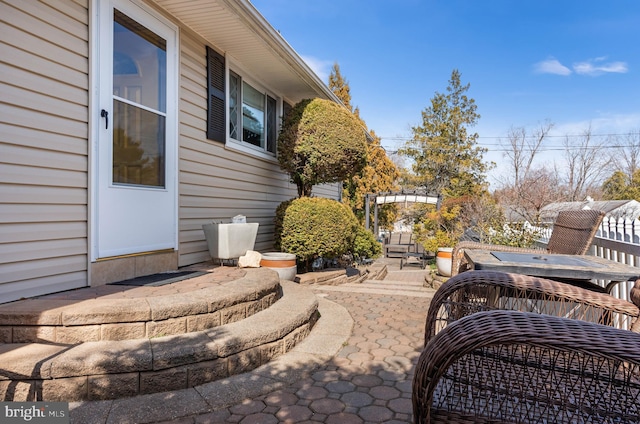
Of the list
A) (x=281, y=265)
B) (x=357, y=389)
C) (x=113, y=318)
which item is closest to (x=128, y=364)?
(x=113, y=318)

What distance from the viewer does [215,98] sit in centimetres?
521

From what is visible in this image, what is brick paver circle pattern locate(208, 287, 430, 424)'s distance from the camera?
2.06 m

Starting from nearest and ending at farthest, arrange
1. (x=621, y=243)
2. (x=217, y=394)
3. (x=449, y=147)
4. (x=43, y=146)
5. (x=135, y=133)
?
(x=217, y=394) < (x=43, y=146) < (x=621, y=243) < (x=135, y=133) < (x=449, y=147)

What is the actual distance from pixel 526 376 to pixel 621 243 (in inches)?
104

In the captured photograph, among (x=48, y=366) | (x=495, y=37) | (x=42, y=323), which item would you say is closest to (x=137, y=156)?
(x=42, y=323)

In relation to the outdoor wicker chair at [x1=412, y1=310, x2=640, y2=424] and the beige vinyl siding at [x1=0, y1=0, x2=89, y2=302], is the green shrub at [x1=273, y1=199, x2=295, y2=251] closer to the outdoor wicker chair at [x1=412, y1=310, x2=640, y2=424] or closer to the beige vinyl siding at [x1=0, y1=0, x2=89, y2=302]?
the beige vinyl siding at [x1=0, y1=0, x2=89, y2=302]

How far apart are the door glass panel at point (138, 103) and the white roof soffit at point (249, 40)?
505mm

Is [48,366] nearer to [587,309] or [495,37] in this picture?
[587,309]

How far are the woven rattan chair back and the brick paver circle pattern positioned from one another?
1.46 m

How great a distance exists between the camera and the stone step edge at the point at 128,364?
2.03 meters

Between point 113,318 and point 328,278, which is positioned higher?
point 113,318

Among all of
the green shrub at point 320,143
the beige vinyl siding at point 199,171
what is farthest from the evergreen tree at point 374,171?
the beige vinyl siding at point 199,171

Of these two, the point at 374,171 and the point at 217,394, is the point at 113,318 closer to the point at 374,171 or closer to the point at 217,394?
the point at 217,394

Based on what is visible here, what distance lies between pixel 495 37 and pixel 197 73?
15940mm
